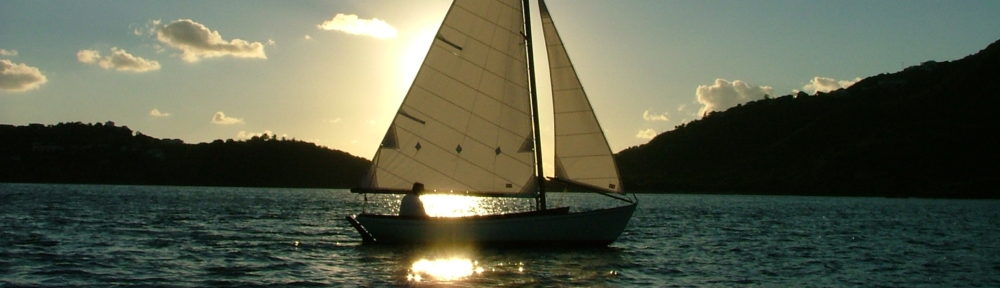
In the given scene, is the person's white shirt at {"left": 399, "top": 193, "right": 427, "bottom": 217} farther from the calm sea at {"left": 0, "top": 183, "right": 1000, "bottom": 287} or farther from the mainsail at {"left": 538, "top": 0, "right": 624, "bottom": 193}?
the mainsail at {"left": 538, "top": 0, "right": 624, "bottom": 193}

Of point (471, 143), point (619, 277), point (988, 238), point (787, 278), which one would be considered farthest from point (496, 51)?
point (988, 238)

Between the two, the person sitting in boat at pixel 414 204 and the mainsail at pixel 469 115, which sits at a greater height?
the mainsail at pixel 469 115

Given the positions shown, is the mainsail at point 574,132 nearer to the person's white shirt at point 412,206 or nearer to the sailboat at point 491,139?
the sailboat at point 491,139

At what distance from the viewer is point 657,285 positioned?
2647 cm

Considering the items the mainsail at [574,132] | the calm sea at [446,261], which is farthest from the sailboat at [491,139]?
the calm sea at [446,261]

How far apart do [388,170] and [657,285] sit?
1186cm

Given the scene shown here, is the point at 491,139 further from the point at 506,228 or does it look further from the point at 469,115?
the point at 506,228

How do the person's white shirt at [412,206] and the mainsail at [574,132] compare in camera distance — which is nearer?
the mainsail at [574,132]

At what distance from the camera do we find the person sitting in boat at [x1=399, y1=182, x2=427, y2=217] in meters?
32.9

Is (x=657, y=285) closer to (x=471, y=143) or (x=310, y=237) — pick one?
(x=471, y=143)

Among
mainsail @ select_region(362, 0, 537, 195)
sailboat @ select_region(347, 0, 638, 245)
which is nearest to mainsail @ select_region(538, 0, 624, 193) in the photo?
sailboat @ select_region(347, 0, 638, 245)

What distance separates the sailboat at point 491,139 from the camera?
3269 cm

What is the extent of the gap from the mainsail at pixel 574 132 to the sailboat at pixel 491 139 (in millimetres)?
35

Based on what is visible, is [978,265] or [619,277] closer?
[619,277]
